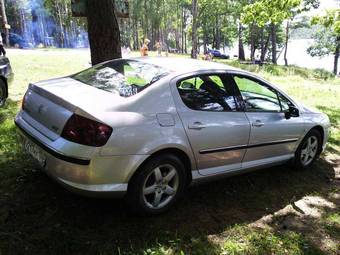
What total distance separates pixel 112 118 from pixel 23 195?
1.50 metres

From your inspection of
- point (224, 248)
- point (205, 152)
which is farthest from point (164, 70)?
point (224, 248)

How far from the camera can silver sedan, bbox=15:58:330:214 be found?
3.35 m

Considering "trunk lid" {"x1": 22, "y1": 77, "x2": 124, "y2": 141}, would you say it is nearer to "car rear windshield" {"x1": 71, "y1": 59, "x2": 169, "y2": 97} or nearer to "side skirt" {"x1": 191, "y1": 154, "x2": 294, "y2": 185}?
"car rear windshield" {"x1": 71, "y1": 59, "x2": 169, "y2": 97}

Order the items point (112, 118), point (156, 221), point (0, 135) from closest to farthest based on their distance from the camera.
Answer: point (112, 118) < point (156, 221) < point (0, 135)

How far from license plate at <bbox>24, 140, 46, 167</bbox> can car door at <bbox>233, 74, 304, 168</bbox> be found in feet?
7.62

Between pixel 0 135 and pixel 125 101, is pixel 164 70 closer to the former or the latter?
pixel 125 101

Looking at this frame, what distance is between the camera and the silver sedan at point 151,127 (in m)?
3.35

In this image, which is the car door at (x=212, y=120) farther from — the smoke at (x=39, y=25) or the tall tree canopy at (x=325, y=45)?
the smoke at (x=39, y=25)

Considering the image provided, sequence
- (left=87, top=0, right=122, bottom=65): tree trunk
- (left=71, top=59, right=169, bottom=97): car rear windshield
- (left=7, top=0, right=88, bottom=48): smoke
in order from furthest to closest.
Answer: (left=7, top=0, right=88, bottom=48): smoke → (left=87, top=0, right=122, bottom=65): tree trunk → (left=71, top=59, right=169, bottom=97): car rear windshield

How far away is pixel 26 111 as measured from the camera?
158 inches

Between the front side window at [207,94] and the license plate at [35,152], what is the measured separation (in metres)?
1.50

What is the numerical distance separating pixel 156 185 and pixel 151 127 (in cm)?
62

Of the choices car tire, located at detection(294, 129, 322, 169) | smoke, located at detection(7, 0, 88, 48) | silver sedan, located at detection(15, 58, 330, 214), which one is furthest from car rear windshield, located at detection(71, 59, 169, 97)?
smoke, located at detection(7, 0, 88, 48)

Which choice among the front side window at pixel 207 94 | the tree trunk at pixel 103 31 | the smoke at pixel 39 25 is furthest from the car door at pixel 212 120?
the smoke at pixel 39 25
